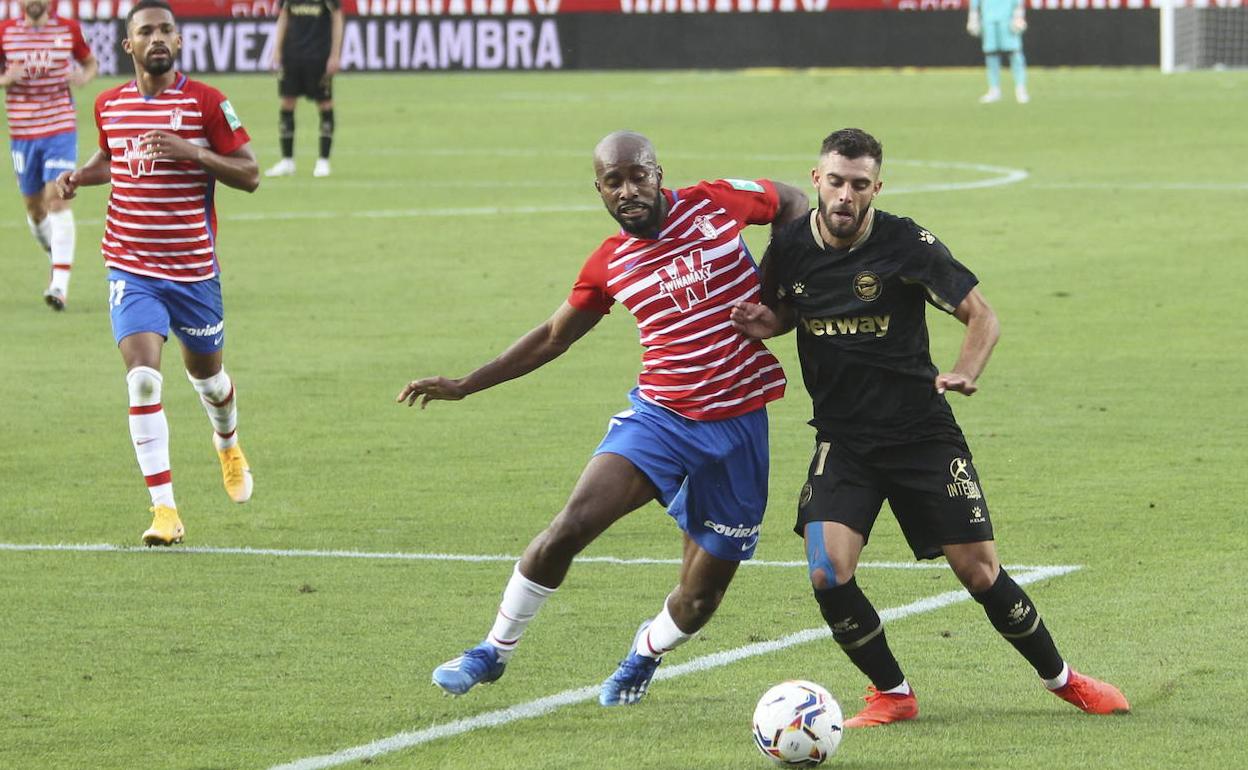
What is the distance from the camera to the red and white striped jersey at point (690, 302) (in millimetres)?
7301

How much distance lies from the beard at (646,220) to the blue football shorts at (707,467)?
546 mm

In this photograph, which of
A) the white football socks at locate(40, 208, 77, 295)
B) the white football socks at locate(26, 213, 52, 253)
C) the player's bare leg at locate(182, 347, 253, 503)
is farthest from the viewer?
the white football socks at locate(26, 213, 52, 253)

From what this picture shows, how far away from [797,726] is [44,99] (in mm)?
12757

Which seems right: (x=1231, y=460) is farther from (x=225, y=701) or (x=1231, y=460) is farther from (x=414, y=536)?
(x=225, y=701)

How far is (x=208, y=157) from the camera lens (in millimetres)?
10203

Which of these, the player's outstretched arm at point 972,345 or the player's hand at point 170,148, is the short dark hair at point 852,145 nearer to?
the player's outstretched arm at point 972,345

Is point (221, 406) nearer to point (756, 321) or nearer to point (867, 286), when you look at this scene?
point (756, 321)

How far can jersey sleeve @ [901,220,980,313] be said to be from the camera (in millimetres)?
6914

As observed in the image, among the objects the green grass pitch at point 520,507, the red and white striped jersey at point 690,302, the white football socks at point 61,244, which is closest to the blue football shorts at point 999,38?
the green grass pitch at point 520,507

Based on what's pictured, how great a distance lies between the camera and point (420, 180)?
1049 inches

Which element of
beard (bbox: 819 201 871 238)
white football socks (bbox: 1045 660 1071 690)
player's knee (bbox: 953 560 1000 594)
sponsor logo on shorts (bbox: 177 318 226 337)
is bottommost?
white football socks (bbox: 1045 660 1071 690)

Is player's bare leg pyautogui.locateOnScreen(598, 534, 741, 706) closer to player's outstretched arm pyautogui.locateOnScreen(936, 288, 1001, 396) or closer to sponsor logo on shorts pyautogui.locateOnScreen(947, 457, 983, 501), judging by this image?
sponsor logo on shorts pyautogui.locateOnScreen(947, 457, 983, 501)

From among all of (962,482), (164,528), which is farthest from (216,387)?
(962,482)

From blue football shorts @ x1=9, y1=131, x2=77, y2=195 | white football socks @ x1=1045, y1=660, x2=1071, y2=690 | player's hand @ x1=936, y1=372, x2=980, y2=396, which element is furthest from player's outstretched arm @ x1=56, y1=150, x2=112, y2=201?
blue football shorts @ x1=9, y1=131, x2=77, y2=195
